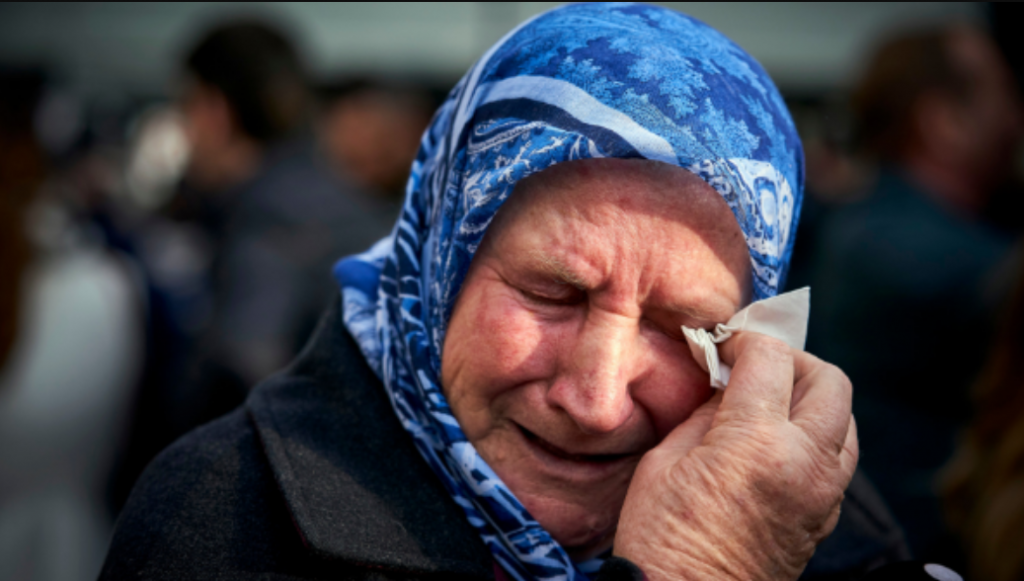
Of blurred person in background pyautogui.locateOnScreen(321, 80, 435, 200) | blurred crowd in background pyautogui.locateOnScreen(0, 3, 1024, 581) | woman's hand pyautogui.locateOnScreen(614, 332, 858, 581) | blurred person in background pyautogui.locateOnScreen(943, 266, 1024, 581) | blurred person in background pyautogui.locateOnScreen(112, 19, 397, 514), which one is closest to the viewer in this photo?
woman's hand pyautogui.locateOnScreen(614, 332, 858, 581)

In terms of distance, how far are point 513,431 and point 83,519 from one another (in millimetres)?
2816

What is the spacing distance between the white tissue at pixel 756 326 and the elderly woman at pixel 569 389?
0.11ft

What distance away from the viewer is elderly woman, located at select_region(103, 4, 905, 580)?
1.54m

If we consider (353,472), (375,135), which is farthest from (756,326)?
(375,135)

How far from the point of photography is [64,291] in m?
3.63

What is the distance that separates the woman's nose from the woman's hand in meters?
0.16

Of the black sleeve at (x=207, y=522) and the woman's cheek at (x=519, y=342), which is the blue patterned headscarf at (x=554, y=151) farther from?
the black sleeve at (x=207, y=522)

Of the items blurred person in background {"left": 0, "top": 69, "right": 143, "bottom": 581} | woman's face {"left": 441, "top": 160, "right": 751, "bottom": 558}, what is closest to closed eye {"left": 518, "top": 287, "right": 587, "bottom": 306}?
woman's face {"left": 441, "top": 160, "right": 751, "bottom": 558}

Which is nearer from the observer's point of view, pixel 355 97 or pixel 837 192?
pixel 355 97

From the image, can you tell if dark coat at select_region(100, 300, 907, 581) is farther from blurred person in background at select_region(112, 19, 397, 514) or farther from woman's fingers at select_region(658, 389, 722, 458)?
blurred person in background at select_region(112, 19, 397, 514)

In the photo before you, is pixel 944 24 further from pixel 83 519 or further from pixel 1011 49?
pixel 83 519

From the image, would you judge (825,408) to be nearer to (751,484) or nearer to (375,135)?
(751,484)

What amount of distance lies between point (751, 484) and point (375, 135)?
5.01 m

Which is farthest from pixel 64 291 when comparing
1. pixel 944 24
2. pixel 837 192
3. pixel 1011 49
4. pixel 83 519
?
pixel 837 192
